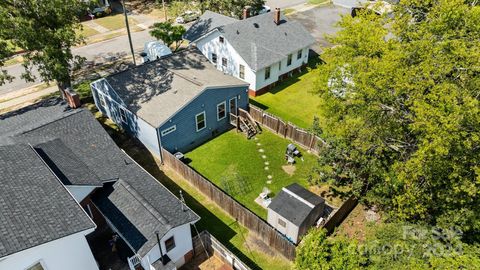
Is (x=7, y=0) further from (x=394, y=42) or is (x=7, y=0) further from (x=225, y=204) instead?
(x=394, y=42)

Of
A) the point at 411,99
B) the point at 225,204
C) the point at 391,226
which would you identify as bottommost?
the point at 225,204

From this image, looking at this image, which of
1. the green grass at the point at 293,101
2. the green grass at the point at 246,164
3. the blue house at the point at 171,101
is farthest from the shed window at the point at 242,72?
the green grass at the point at 246,164

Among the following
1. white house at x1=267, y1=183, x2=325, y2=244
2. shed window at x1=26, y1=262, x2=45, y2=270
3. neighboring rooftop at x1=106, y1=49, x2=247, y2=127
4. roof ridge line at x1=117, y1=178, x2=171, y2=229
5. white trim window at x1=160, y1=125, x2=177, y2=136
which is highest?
neighboring rooftop at x1=106, y1=49, x2=247, y2=127

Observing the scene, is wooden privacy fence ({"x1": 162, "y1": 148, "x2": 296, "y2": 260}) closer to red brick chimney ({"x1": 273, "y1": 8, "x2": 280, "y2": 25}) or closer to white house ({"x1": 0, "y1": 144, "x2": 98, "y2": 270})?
white house ({"x1": 0, "y1": 144, "x2": 98, "y2": 270})

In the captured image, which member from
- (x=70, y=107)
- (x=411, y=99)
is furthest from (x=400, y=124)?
(x=70, y=107)

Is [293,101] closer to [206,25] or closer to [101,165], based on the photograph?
[206,25]

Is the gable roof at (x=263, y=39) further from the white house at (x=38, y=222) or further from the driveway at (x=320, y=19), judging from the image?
the white house at (x=38, y=222)

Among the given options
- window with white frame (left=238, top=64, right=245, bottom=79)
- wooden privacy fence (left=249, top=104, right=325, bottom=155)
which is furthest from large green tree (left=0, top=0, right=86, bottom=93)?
wooden privacy fence (left=249, top=104, right=325, bottom=155)

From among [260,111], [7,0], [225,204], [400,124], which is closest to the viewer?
[400,124]
